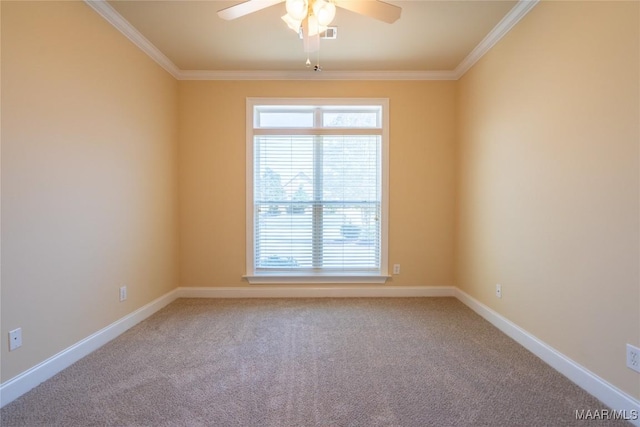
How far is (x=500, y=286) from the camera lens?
2.60 metres

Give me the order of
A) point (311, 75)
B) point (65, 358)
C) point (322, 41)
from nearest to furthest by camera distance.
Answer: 1. point (65, 358)
2. point (322, 41)
3. point (311, 75)

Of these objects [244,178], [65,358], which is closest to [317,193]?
[244,178]

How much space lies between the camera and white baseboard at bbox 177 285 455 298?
11.3 feet

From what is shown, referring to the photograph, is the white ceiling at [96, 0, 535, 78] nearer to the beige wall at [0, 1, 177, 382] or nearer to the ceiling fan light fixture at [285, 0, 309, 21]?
the beige wall at [0, 1, 177, 382]

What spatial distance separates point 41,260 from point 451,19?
3.51 metres

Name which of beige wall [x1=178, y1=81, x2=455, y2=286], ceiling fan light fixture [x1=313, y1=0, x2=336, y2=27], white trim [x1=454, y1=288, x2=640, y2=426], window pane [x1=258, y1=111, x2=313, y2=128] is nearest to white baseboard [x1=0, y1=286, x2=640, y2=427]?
white trim [x1=454, y1=288, x2=640, y2=426]

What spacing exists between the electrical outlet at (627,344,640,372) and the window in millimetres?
2131

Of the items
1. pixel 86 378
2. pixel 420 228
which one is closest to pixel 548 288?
pixel 420 228

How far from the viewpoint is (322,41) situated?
2.67m

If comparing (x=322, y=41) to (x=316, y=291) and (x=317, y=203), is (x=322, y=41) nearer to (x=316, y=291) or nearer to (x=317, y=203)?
(x=317, y=203)

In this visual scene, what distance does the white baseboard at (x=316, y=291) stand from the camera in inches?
136

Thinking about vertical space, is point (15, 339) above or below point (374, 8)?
below

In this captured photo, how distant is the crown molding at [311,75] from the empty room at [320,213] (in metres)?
0.03

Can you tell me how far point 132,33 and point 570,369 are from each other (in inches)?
168
